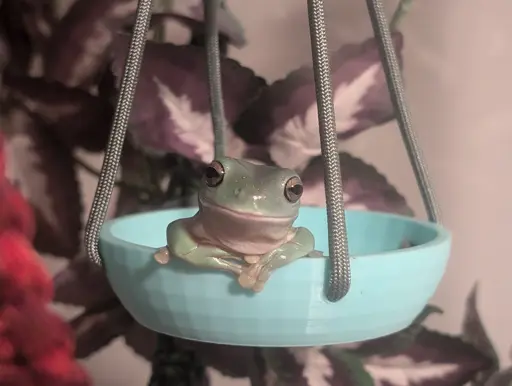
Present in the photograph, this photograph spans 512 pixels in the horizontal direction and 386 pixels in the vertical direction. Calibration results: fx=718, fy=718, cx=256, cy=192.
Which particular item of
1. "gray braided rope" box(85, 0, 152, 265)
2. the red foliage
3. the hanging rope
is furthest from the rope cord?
the red foliage

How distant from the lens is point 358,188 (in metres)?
0.71

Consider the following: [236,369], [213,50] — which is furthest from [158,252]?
[236,369]

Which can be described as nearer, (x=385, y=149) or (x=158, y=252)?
(x=158, y=252)

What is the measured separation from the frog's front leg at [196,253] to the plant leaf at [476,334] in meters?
0.42

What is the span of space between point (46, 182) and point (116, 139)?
0.93 feet

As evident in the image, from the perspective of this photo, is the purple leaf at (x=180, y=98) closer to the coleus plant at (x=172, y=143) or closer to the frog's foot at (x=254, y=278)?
the coleus plant at (x=172, y=143)

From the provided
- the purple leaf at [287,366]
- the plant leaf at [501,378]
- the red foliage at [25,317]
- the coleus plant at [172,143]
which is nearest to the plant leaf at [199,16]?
the coleus plant at [172,143]

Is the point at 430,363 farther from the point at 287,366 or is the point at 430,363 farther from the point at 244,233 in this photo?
the point at 244,233

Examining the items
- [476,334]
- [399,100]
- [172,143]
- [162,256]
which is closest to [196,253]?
[162,256]

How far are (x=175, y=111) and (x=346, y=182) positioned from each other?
0.18 meters

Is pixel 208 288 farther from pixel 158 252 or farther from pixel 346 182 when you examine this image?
pixel 346 182

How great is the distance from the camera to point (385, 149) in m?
0.72

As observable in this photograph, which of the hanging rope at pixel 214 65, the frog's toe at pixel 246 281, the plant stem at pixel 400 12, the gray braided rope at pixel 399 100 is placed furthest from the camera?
the plant stem at pixel 400 12

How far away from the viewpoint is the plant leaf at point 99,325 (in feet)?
2.31
